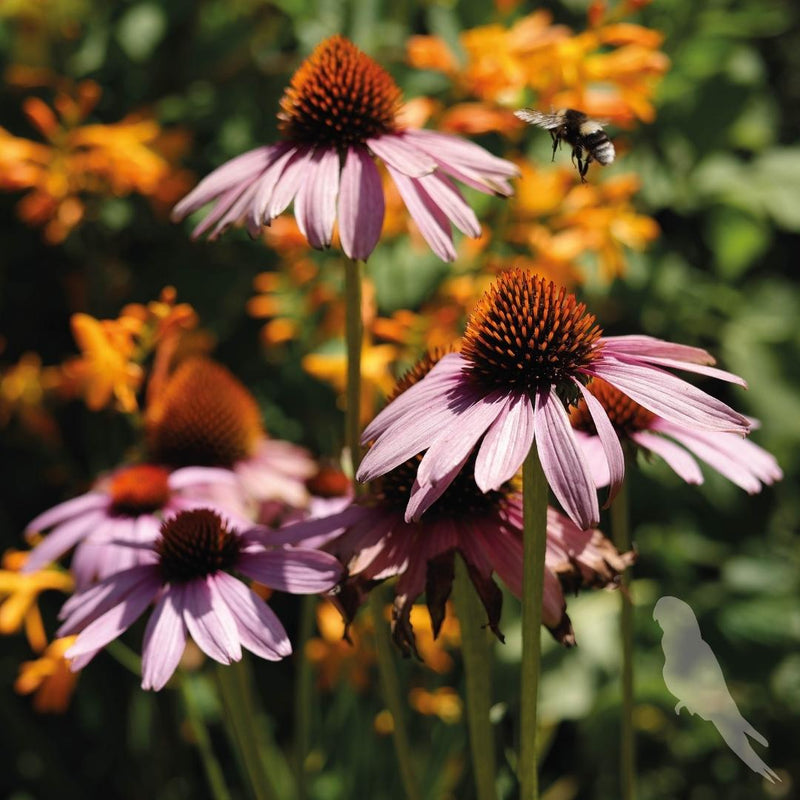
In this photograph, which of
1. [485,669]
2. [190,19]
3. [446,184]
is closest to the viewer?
[485,669]

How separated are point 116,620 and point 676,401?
43cm

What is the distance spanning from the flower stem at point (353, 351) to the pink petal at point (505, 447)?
19 centimetres

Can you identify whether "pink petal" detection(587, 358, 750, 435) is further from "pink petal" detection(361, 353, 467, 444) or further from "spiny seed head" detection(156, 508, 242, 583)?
"spiny seed head" detection(156, 508, 242, 583)

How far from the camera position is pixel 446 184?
86cm

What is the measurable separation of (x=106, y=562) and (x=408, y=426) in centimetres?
43

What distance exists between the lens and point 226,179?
888 millimetres

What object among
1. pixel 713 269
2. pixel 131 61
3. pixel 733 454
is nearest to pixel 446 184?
pixel 733 454

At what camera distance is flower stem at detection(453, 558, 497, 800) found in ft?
2.40

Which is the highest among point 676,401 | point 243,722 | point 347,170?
point 347,170

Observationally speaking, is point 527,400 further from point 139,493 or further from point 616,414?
point 139,493

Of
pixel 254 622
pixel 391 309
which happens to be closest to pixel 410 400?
pixel 254 622

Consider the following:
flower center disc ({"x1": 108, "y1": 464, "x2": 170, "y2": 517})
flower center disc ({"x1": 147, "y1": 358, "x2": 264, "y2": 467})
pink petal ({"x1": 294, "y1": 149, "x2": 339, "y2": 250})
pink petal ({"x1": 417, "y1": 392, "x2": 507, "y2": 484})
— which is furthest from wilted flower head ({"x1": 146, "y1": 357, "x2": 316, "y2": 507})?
pink petal ({"x1": 417, "y1": 392, "x2": 507, "y2": 484})

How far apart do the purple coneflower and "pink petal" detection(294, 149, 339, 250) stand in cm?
19

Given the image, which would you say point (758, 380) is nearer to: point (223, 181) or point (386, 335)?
point (386, 335)
